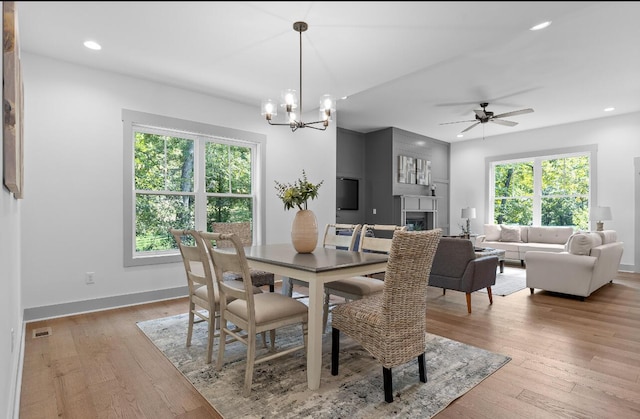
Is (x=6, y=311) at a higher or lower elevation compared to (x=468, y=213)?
lower

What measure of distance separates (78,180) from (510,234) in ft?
23.4

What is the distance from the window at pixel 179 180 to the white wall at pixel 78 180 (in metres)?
0.12

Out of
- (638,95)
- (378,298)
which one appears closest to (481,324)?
(378,298)

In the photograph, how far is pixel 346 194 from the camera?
707cm

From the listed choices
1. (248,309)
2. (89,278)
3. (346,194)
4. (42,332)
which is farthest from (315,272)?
(346,194)

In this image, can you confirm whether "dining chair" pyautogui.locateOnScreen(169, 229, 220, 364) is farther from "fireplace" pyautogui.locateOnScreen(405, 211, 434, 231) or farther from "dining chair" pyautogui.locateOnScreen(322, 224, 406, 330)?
"fireplace" pyautogui.locateOnScreen(405, 211, 434, 231)

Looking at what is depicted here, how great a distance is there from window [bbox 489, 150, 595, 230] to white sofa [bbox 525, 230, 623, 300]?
2457 mm

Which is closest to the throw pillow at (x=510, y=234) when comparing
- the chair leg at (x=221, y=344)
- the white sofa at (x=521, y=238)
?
the white sofa at (x=521, y=238)

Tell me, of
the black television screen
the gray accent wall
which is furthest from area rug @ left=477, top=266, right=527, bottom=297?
the black television screen

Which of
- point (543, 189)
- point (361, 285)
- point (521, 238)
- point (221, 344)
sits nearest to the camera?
point (221, 344)

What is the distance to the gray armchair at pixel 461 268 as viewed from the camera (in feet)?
11.3

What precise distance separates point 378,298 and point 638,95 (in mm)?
5486

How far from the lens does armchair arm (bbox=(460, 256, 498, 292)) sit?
3441 mm

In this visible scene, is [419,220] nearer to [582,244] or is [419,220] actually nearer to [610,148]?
[610,148]
